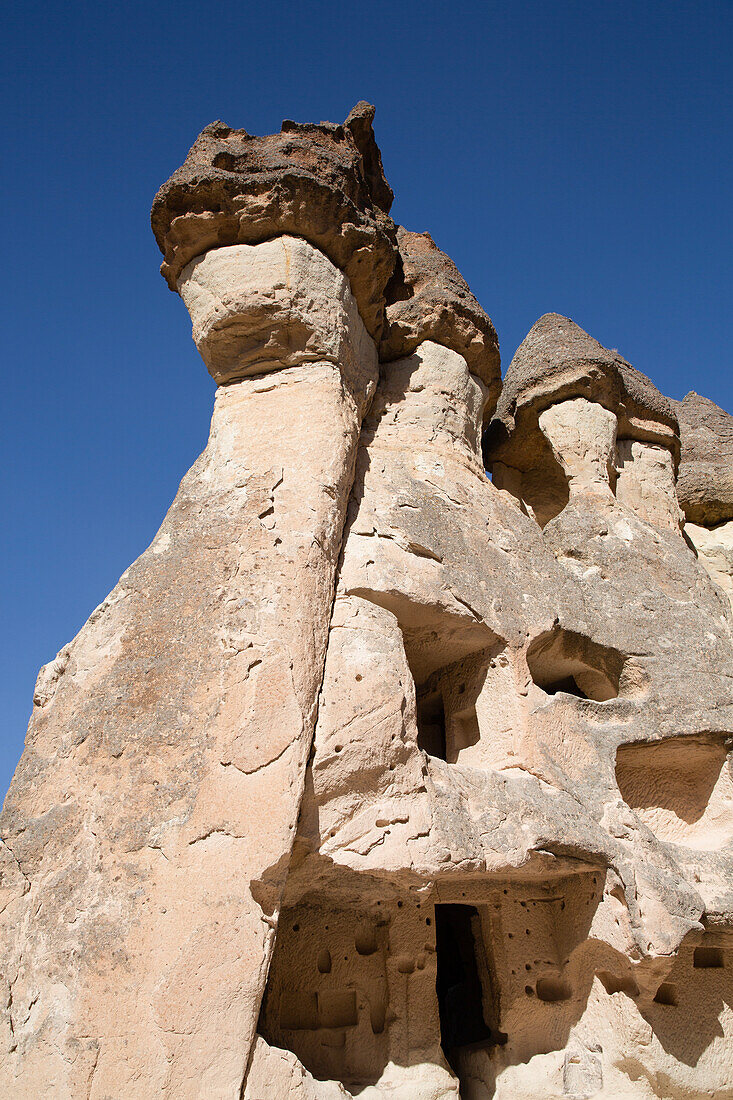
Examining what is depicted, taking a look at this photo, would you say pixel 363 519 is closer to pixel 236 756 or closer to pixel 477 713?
pixel 477 713

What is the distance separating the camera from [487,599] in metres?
5.11

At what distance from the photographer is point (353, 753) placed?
397 cm

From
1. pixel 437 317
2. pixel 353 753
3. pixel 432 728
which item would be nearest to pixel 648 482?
pixel 437 317

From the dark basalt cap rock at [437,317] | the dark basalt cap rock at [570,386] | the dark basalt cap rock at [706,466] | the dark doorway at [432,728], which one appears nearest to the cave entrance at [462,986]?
the dark doorway at [432,728]

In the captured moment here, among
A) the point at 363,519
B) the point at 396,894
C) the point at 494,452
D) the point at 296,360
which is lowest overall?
the point at 396,894

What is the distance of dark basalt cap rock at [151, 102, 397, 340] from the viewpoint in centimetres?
531

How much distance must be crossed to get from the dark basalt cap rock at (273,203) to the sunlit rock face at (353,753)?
24mm

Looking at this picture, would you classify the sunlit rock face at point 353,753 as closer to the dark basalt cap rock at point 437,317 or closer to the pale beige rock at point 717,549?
the dark basalt cap rock at point 437,317

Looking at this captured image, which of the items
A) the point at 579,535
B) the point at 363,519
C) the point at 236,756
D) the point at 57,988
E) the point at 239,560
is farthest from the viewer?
the point at 579,535

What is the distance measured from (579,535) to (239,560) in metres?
3.03

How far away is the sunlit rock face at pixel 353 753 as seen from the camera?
10.9 feet

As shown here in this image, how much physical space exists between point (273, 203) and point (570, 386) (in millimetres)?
3268

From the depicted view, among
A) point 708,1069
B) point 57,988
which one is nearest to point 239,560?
point 57,988

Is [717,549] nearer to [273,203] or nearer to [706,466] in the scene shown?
[706,466]
